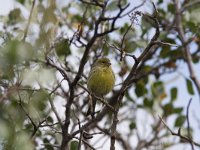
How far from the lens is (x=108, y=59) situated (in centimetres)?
508

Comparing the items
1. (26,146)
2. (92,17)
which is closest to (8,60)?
(26,146)

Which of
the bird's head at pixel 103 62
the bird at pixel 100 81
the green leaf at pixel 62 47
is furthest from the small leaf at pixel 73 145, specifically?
the bird's head at pixel 103 62

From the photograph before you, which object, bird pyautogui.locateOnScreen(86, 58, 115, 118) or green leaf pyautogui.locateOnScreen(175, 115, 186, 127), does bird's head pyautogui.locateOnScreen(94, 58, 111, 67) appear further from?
green leaf pyautogui.locateOnScreen(175, 115, 186, 127)

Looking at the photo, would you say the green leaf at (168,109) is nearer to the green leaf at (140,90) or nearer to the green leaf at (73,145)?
the green leaf at (140,90)

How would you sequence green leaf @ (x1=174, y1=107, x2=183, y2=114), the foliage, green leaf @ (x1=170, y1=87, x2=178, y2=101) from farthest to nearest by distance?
1. green leaf @ (x1=174, y1=107, x2=183, y2=114)
2. green leaf @ (x1=170, y1=87, x2=178, y2=101)
3. the foliage

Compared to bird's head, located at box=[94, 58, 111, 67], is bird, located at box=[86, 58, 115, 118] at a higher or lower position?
lower

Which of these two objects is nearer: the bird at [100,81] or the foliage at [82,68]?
the foliage at [82,68]

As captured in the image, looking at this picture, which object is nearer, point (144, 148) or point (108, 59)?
point (108, 59)

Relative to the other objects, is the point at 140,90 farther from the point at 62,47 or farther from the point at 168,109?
the point at 62,47

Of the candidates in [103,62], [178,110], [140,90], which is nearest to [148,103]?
[140,90]

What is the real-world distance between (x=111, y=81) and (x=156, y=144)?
3.31ft

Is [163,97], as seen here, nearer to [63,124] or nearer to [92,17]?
[92,17]

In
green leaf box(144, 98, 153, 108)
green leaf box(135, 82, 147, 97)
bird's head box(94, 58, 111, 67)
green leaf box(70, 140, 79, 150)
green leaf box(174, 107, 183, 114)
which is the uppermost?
bird's head box(94, 58, 111, 67)

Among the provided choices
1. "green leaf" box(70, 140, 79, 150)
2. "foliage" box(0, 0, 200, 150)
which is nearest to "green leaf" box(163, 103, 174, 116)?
"foliage" box(0, 0, 200, 150)
